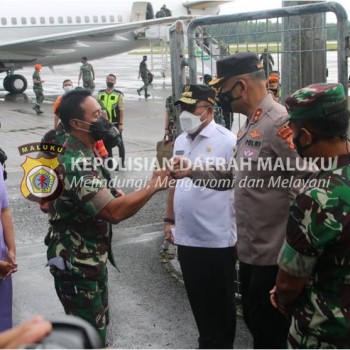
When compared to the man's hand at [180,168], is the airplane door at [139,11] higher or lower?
higher

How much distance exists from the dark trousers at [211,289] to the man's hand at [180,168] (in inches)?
25.8

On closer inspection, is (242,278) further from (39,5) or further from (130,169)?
(39,5)

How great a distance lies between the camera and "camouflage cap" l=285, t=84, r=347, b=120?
246 cm

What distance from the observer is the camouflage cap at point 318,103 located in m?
2.46

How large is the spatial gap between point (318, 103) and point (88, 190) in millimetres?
1348

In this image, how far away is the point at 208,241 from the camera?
153 inches

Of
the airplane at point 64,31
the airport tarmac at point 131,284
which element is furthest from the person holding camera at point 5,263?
the airplane at point 64,31

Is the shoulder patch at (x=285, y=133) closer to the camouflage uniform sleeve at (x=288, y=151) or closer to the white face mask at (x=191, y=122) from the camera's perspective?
the camouflage uniform sleeve at (x=288, y=151)

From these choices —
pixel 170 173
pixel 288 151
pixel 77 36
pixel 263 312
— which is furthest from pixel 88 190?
pixel 77 36

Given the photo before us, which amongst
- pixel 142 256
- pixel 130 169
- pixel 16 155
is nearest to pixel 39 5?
pixel 16 155

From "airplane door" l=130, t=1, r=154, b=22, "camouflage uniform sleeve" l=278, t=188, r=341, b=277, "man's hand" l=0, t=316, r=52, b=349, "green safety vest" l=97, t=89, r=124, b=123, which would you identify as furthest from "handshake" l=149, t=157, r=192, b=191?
"airplane door" l=130, t=1, r=154, b=22

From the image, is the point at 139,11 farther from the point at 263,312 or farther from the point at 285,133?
the point at 263,312

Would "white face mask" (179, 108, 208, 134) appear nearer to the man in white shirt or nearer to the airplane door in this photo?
the man in white shirt

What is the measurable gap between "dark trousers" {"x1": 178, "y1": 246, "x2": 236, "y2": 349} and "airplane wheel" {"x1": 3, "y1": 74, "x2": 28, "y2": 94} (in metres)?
20.0
